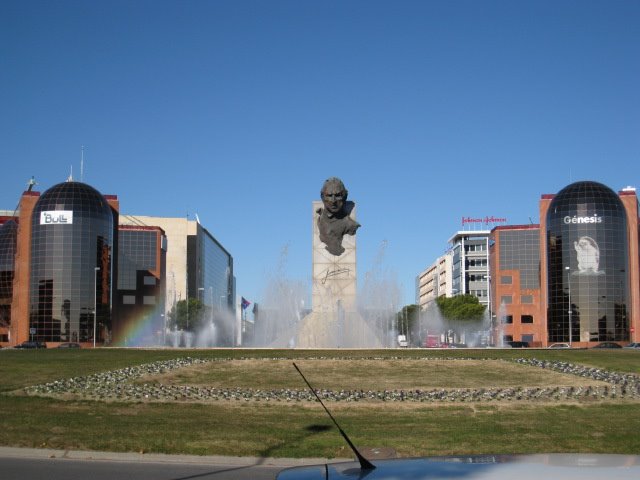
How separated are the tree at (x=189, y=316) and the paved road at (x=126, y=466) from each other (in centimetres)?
12367

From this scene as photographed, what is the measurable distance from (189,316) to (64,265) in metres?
39.9

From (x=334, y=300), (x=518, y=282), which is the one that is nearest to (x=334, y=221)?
(x=334, y=300)

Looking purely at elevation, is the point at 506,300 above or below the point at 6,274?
below

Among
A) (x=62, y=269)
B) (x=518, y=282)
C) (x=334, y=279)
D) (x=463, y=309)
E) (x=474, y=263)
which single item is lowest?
(x=463, y=309)

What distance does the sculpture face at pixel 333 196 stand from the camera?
57.6 m

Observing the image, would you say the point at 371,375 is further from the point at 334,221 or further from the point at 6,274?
the point at 6,274

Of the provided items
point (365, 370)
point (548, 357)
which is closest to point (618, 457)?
point (365, 370)

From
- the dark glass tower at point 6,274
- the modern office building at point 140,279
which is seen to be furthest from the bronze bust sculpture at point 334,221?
the modern office building at point 140,279

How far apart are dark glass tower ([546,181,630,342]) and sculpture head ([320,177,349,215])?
4940 centimetres

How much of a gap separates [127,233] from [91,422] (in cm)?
12905

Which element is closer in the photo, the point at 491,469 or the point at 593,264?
the point at 491,469

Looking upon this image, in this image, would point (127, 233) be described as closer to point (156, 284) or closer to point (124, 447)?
point (156, 284)

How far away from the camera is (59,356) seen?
45031 millimetres

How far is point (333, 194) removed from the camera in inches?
2264
